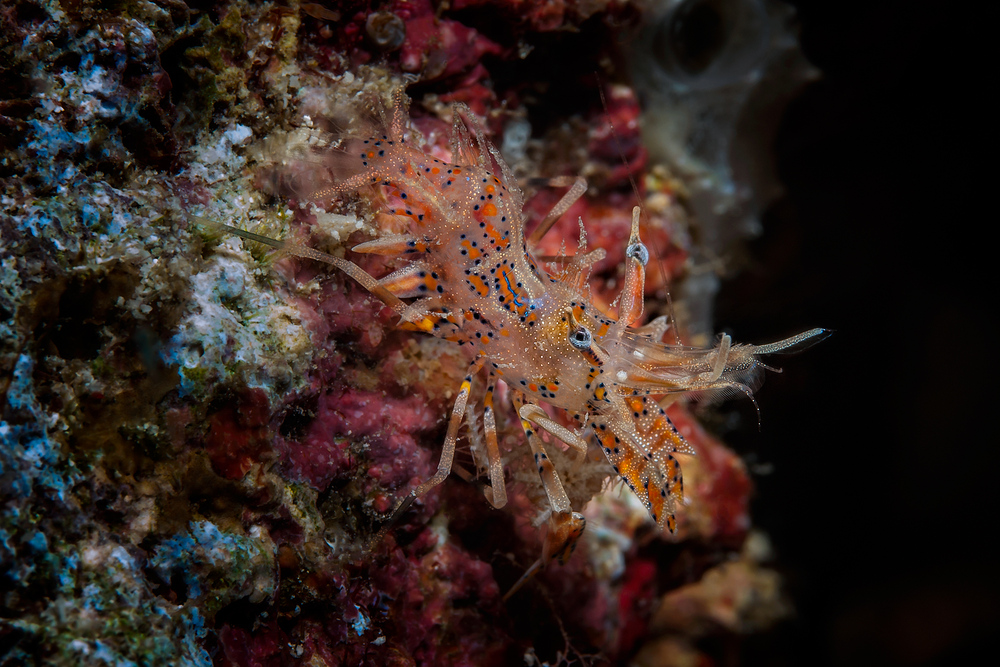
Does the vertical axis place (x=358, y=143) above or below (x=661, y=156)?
above

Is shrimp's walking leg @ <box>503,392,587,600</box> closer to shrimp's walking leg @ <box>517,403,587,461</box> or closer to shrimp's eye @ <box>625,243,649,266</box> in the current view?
shrimp's walking leg @ <box>517,403,587,461</box>

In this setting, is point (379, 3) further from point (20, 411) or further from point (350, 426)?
point (20, 411)

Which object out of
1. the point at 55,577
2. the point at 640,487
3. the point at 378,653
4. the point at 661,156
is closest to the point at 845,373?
the point at 661,156

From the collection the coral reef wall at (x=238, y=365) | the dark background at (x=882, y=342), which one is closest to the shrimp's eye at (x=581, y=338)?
the coral reef wall at (x=238, y=365)

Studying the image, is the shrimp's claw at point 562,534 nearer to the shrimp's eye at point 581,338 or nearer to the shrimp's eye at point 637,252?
the shrimp's eye at point 581,338

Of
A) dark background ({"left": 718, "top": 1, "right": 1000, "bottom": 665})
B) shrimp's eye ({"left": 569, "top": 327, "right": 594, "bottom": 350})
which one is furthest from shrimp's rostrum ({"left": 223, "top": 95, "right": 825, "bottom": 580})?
dark background ({"left": 718, "top": 1, "right": 1000, "bottom": 665})

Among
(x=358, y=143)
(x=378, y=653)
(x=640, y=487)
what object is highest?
(x=358, y=143)
